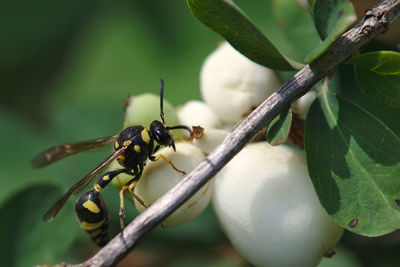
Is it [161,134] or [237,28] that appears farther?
[161,134]

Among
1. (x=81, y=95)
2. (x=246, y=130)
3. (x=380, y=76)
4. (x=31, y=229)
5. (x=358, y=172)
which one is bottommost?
(x=358, y=172)

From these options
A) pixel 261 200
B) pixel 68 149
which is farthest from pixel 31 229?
pixel 261 200

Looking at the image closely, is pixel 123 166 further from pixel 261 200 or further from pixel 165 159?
pixel 261 200

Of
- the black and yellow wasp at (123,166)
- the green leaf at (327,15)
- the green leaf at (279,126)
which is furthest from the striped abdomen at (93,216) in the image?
the green leaf at (327,15)

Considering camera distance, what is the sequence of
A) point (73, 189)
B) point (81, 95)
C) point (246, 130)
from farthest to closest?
1. point (81, 95)
2. point (73, 189)
3. point (246, 130)

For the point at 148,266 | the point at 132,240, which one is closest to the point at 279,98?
the point at 132,240

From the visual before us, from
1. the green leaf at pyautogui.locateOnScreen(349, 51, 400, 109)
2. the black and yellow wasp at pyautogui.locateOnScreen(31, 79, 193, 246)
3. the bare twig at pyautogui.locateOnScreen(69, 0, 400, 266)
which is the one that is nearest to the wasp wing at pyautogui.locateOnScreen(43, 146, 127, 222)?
the black and yellow wasp at pyautogui.locateOnScreen(31, 79, 193, 246)
